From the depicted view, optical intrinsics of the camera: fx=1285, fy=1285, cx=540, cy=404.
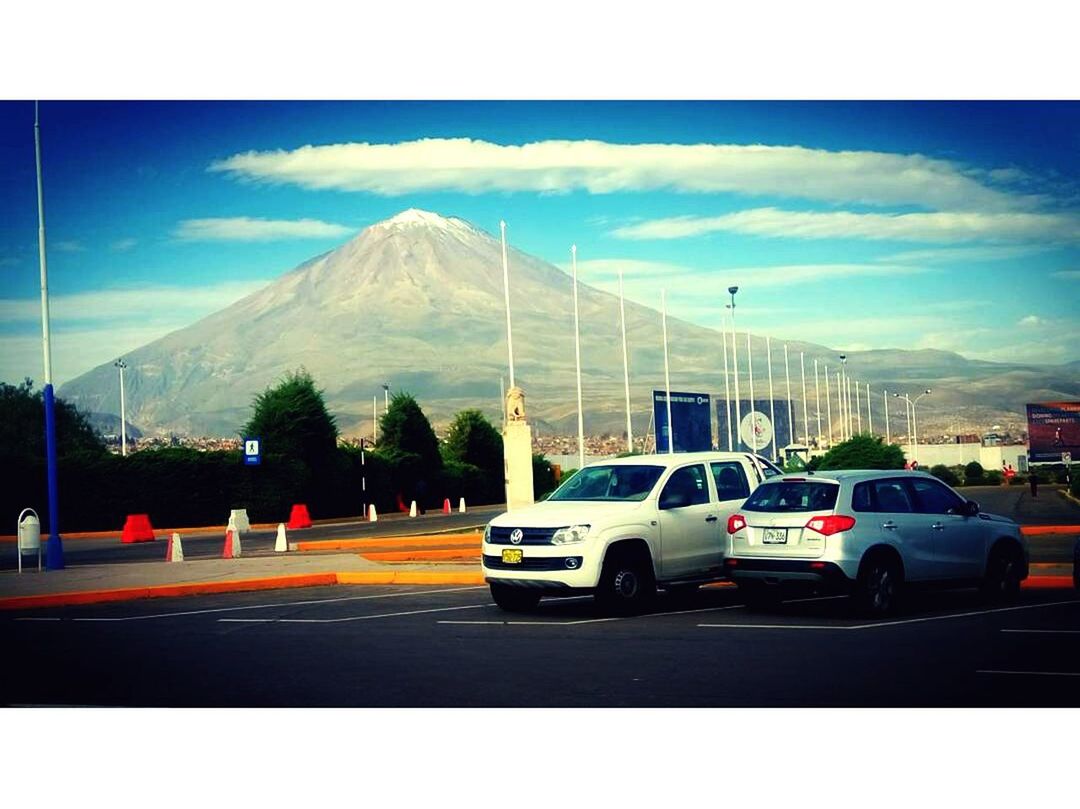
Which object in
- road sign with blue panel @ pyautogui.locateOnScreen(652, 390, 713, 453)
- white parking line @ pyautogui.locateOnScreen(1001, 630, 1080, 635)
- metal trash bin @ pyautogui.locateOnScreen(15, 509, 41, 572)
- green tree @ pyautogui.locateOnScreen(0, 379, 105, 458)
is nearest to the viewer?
white parking line @ pyautogui.locateOnScreen(1001, 630, 1080, 635)

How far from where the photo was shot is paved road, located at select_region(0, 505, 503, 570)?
30.7 metres

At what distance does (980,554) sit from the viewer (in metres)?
15.6

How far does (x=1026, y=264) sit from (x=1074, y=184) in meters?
14.7

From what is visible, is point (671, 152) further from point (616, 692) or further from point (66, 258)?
point (66, 258)

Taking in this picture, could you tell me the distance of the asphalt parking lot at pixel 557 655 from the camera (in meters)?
9.84

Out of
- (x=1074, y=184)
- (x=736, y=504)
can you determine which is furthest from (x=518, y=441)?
(x=1074, y=184)

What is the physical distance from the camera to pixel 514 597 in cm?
1593

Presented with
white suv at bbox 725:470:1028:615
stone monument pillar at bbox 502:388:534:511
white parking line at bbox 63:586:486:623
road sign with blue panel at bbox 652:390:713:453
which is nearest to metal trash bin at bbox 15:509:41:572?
white parking line at bbox 63:586:486:623

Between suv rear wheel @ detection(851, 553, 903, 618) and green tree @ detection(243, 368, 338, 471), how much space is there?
40.0m

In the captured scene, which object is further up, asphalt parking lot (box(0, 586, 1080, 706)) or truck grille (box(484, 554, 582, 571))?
truck grille (box(484, 554, 582, 571))

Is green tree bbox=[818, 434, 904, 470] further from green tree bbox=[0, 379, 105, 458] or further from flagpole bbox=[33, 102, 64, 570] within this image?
green tree bbox=[0, 379, 105, 458]

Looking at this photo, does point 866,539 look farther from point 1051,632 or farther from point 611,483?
point 611,483

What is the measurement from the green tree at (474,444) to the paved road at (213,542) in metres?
24.4

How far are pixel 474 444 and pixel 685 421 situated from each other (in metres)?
35.7
